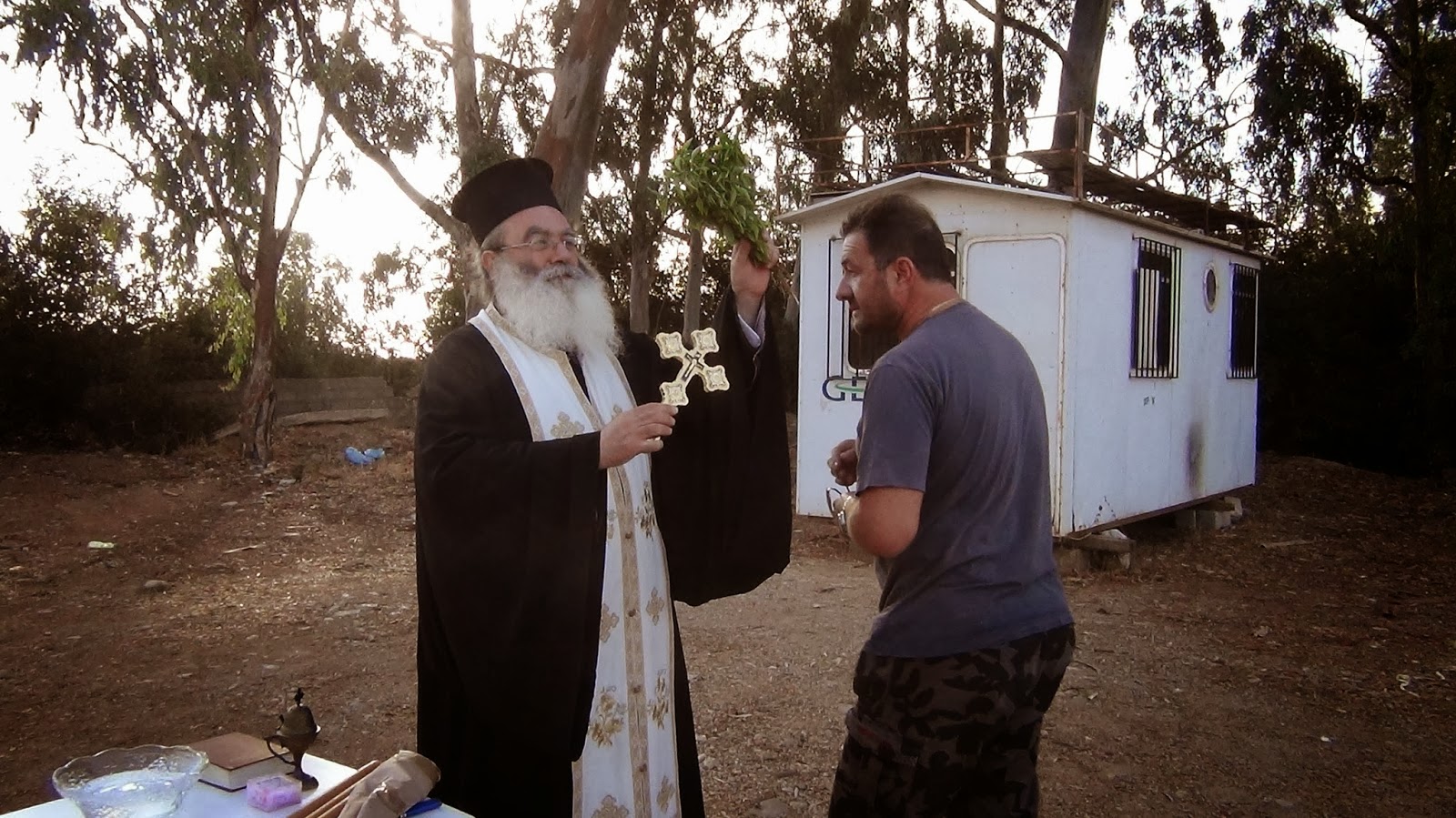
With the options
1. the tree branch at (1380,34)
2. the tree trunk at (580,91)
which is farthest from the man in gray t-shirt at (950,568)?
the tree branch at (1380,34)

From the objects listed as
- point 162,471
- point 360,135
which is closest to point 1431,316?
point 360,135

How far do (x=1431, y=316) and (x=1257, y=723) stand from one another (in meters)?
13.3

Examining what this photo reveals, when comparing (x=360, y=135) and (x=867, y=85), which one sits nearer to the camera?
(x=360, y=135)

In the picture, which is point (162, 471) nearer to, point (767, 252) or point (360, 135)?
point (360, 135)

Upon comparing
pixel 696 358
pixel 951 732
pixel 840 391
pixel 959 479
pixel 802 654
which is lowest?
pixel 802 654

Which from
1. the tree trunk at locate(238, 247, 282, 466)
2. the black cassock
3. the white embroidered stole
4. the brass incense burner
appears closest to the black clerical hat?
the white embroidered stole

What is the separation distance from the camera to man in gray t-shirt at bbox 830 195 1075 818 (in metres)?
2.49

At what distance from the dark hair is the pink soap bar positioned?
1.82 meters

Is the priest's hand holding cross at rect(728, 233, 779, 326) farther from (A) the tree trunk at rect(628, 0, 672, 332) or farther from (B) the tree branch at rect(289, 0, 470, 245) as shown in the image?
(A) the tree trunk at rect(628, 0, 672, 332)

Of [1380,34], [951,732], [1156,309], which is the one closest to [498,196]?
[951,732]

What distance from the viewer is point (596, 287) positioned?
340 cm

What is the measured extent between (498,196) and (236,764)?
5.97ft

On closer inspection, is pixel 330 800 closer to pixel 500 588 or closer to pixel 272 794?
pixel 272 794

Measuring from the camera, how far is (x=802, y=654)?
286 inches
